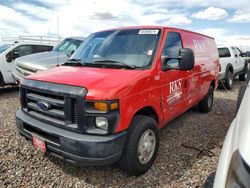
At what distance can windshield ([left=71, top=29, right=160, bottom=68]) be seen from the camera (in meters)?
3.58

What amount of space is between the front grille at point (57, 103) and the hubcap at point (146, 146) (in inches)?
35.1

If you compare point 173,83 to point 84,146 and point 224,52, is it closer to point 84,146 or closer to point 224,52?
point 84,146

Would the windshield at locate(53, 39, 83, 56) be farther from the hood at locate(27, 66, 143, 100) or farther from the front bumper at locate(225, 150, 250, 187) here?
the front bumper at locate(225, 150, 250, 187)

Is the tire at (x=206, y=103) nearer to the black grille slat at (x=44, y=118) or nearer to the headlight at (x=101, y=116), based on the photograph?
the headlight at (x=101, y=116)

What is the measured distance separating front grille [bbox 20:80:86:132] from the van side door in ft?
4.64

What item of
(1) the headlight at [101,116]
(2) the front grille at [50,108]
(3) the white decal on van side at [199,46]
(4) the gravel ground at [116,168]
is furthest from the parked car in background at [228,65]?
(2) the front grille at [50,108]

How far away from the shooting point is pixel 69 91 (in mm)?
2826

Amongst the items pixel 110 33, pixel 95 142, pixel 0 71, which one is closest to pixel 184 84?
pixel 110 33

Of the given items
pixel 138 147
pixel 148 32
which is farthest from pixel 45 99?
pixel 148 32

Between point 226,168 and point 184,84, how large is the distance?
3048 millimetres

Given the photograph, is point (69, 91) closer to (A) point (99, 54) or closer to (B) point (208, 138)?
(A) point (99, 54)

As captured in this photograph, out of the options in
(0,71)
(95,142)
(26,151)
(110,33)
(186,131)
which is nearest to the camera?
(95,142)

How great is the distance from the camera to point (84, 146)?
8.86 feet

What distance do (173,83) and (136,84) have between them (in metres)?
1.13
